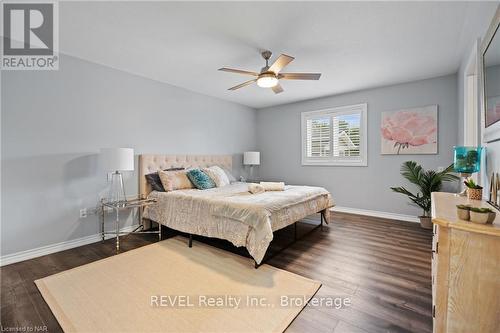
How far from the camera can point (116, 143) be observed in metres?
3.38

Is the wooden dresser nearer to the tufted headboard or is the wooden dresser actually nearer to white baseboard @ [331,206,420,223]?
white baseboard @ [331,206,420,223]

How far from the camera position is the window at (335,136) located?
4.54 meters

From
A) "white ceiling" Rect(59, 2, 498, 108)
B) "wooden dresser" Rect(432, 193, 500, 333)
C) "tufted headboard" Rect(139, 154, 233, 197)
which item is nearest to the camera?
"wooden dresser" Rect(432, 193, 500, 333)

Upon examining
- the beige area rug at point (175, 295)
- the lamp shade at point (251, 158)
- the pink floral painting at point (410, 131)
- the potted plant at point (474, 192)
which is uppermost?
the pink floral painting at point (410, 131)

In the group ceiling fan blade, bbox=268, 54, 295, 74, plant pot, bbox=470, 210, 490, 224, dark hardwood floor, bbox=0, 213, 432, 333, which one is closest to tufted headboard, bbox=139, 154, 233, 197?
dark hardwood floor, bbox=0, 213, 432, 333

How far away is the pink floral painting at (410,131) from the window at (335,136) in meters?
0.42

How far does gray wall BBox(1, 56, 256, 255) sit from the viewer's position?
2510 mm

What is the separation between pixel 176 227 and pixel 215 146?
2.39m

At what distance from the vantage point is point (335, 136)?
4.86 m

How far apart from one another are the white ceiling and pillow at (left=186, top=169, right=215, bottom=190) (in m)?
1.65

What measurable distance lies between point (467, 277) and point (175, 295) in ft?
6.58

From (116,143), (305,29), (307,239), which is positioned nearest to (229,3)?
(305,29)

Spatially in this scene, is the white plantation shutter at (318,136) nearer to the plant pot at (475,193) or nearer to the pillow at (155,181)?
the plant pot at (475,193)

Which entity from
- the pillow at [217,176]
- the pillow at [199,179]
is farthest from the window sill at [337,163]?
the pillow at [199,179]
